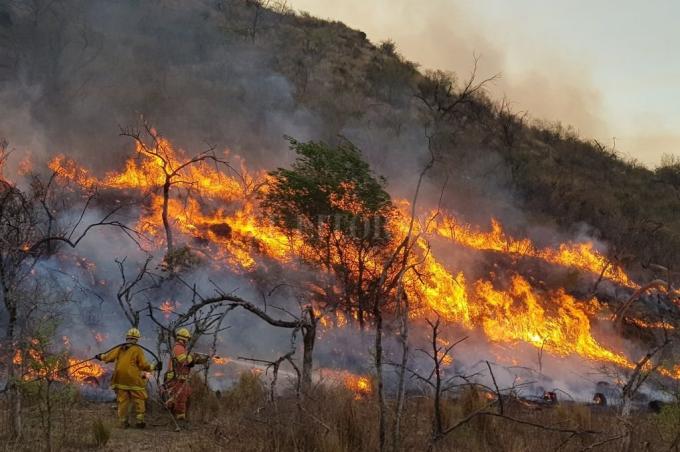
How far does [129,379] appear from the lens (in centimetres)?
807

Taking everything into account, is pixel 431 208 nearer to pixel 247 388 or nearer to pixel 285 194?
pixel 285 194

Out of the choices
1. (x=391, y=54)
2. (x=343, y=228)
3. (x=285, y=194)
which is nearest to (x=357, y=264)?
(x=343, y=228)

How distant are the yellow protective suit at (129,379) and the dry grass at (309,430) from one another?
0.34 meters

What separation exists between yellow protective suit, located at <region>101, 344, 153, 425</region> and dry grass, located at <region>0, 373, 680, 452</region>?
341 mm

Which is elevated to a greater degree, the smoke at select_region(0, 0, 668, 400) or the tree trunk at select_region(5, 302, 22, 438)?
the smoke at select_region(0, 0, 668, 400)

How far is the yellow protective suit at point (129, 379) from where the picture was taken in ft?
26.5

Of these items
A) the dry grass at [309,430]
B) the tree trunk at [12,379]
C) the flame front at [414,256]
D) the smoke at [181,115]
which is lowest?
the dry grass at [309,430]

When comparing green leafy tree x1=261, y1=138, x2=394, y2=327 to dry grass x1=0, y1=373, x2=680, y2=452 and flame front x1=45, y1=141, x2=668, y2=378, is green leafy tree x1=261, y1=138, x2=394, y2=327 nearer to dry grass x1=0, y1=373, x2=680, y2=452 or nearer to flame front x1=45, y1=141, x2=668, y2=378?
flame front x1=45, y1=141, x2=668, y2=378

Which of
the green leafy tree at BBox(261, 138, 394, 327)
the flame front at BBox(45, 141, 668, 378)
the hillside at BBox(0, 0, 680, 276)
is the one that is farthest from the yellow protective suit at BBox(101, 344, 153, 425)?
the hillside at BBox(0, 0, 680, 276)

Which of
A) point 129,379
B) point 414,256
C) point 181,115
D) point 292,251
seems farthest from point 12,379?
point 181,115

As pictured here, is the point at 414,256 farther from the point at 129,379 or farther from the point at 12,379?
the point at 12,379

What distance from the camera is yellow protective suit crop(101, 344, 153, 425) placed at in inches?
317

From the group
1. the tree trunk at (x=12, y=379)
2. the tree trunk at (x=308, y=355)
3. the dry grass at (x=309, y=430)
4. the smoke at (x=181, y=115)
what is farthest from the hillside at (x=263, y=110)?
the tree trunk at (x=12, y=379)

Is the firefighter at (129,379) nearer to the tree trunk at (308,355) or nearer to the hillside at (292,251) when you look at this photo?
the hillside at (292,251)
